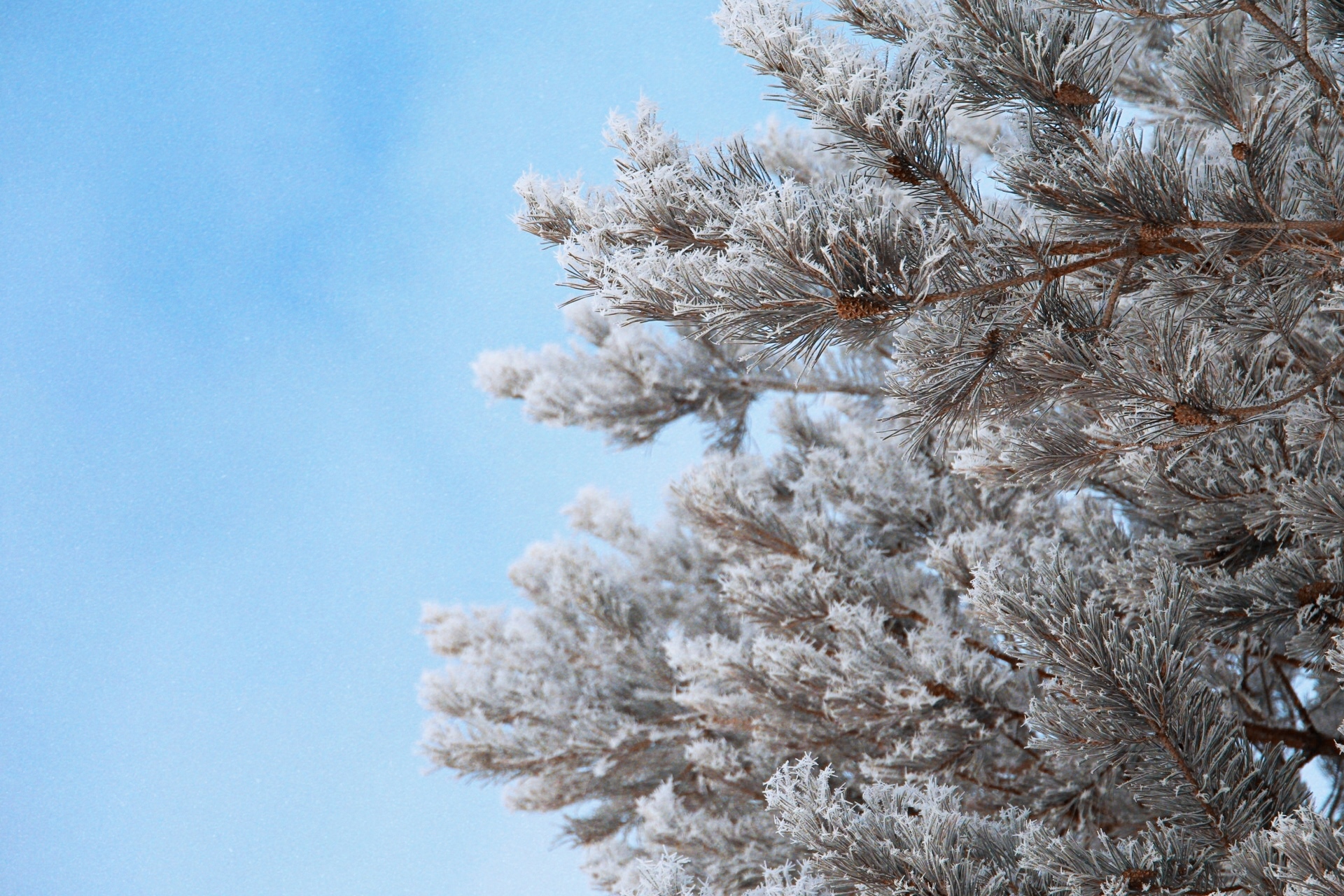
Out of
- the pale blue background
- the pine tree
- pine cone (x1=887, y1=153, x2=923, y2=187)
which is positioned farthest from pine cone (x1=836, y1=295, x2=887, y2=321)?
the pale blue background

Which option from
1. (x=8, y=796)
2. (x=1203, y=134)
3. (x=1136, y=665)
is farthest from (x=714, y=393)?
(x=8, y=796)

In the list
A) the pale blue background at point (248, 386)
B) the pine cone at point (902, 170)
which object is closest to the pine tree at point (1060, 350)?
the pine cone at point (902, 170)

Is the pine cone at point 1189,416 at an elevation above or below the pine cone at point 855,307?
below

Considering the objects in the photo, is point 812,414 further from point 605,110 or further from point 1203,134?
point 605,110

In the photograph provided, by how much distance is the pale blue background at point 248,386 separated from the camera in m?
4.30

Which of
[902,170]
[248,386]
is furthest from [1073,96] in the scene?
[248,386]

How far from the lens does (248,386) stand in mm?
5727

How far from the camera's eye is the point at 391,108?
6648mm

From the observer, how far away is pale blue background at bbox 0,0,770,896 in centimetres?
430

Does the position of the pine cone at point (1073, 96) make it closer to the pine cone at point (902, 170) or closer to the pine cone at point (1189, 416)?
the pine cone at point (902, 170)

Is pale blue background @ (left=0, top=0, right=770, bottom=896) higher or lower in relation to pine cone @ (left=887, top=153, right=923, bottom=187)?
higher

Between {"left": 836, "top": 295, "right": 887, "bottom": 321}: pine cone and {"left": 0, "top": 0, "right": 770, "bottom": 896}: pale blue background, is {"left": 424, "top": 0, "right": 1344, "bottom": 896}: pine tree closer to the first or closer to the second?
{"left": 836, "top": 295, "right": 887, "bottom": 321}: pine cone

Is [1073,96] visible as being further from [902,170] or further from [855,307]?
[855,307]

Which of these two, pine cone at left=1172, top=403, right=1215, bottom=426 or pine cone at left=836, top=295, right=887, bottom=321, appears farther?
pine cone at left=1172, top=403, right=1215, bottom=426
